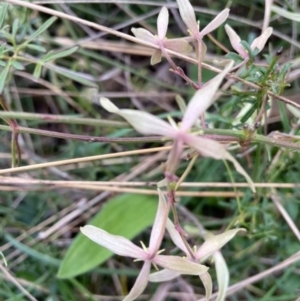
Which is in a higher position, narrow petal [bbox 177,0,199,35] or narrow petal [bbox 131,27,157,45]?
narrow petal [bbox 177,0,199,35]

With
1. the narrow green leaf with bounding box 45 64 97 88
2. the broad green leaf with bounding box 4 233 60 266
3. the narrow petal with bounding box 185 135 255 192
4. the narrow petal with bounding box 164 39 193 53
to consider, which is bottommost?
the broad green leaf with bounding box 4 233 60 266

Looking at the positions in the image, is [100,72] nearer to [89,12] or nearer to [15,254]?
[89,12]

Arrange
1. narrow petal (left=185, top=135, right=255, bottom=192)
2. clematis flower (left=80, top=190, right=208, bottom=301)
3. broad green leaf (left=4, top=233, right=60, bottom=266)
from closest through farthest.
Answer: narrow petal (left=185, top=135, right=255, bottom=192) → clematis flower (left=80, top=190, right=208, bottom=301) → broad green leaf (left=4, top=233, right=60, bottom=266)

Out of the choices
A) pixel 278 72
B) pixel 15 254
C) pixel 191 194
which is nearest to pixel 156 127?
pixel 278 72

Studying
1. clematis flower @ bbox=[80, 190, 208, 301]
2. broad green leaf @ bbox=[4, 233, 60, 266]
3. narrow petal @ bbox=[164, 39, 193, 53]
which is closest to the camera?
clematis flower @ bbox=[80, 190, 208, 301]

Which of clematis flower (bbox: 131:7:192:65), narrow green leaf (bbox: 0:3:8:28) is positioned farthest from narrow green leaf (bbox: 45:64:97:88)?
clematis flower (bbox: 131:7:192:65)

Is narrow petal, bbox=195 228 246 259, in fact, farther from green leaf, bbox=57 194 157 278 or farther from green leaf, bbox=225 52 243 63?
green leaf, bbox=57 194 157 278
